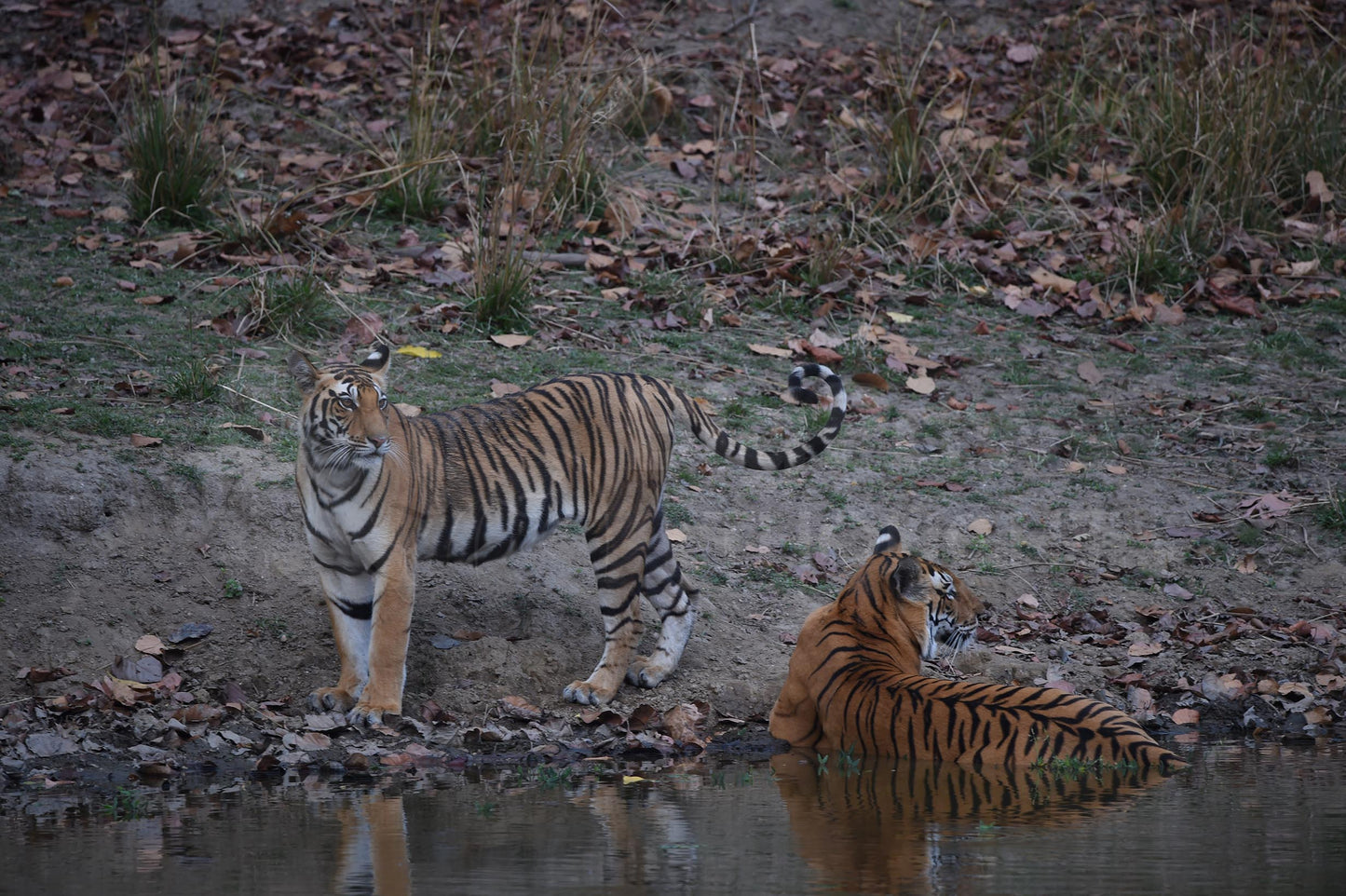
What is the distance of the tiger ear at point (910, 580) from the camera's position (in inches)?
216

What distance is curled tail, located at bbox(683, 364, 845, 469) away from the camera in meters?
5.91

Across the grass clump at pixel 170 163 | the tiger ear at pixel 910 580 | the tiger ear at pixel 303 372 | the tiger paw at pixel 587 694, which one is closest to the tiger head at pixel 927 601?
the tiger ear at pixel 910 580

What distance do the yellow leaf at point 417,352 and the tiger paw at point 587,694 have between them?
9.90 ft

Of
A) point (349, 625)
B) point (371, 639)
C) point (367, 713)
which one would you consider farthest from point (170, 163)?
point (367, 713)

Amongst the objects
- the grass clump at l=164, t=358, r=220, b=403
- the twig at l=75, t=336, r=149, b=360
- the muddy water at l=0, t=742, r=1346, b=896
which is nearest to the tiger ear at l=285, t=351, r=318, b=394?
the muddy water at l=0, t=742, r=1346, b=896

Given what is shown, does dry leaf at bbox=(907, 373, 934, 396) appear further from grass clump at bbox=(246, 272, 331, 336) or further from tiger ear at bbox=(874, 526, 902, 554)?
grass clump at bbox=(246, 272, 331, 336)

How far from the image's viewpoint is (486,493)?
5762 mm

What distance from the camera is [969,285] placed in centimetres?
1000

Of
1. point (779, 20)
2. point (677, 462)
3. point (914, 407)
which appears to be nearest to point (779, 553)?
point (677, 462)

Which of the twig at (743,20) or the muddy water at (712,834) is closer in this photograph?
the muddy water at (712,834)

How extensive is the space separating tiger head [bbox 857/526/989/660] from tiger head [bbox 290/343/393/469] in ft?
6.52

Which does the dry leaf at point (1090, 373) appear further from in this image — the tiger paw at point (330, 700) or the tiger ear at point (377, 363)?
the tiger paw at point (330, 700)

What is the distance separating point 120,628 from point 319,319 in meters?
3.05

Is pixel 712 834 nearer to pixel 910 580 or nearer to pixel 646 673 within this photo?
pixel 910 580
